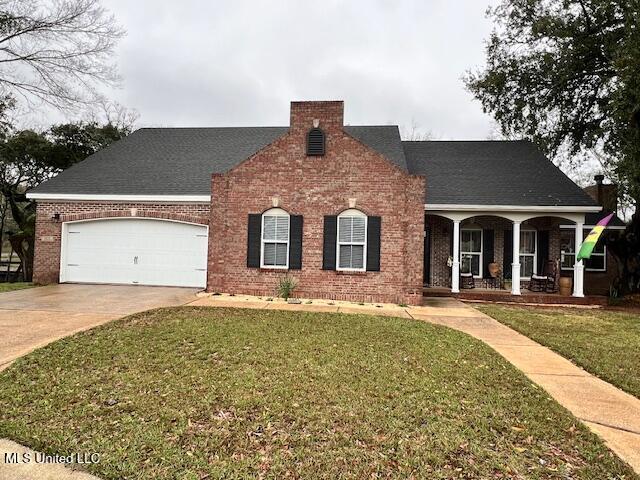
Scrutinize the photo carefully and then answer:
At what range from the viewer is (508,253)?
Result: 516 inches

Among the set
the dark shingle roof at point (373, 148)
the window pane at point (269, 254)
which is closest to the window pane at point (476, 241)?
the dark shingle roof at point (373, 148)

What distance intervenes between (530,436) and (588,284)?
50.9 ft

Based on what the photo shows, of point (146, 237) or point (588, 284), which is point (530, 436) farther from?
point (588, 284)

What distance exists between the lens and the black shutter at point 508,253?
42.8 ft

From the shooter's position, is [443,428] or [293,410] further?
[293,410]

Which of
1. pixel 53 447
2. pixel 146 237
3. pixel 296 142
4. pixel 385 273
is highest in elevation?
pixel 296 142

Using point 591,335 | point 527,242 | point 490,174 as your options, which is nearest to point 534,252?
point 527,242

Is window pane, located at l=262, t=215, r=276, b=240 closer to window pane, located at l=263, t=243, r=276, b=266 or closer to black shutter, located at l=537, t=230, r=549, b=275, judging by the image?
window pane, located at l=263, t=243, r=276, b=266

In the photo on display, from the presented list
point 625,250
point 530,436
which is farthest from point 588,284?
point 530,436

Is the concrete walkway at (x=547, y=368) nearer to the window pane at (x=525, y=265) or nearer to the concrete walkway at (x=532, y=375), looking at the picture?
the concrete walkway at (x=532, y=375)

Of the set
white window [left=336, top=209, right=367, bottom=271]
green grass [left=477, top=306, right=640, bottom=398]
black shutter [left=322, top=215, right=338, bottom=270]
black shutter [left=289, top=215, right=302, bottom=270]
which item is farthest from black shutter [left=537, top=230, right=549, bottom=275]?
black shutter [left=289, top=215, right=302, bottom=270]

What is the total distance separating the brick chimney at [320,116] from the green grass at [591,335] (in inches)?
251

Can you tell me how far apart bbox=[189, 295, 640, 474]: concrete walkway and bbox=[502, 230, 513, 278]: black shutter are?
3.77 m

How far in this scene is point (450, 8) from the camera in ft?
43.0
